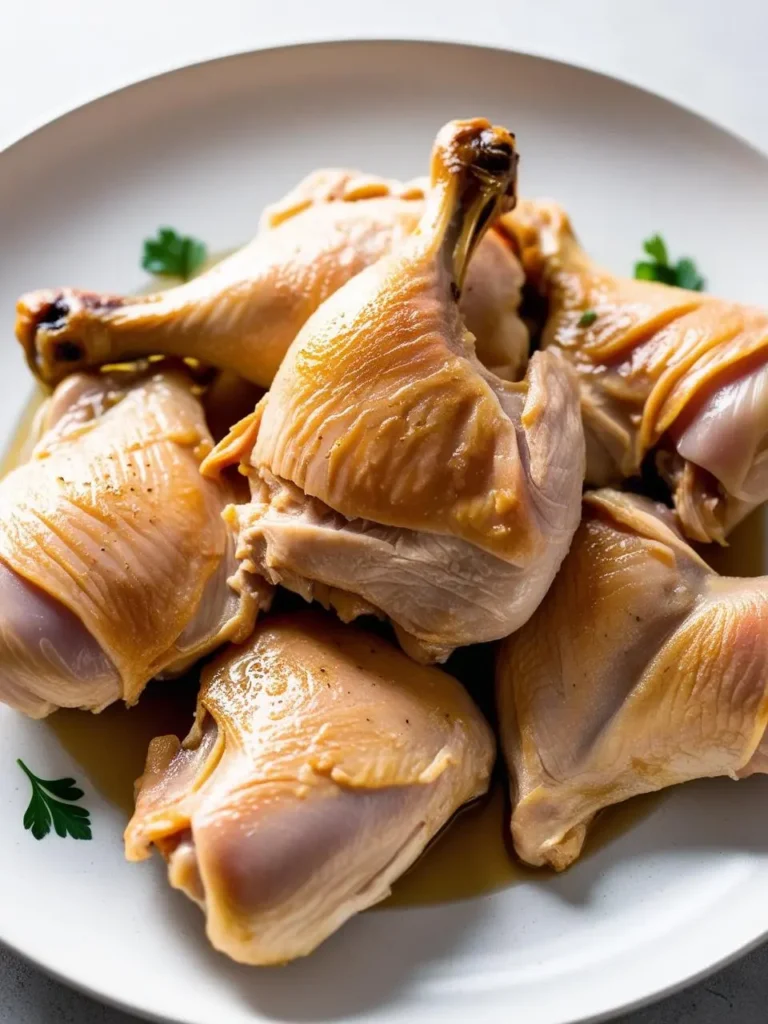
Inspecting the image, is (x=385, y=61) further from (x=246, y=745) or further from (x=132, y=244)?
(x=246, y=745)

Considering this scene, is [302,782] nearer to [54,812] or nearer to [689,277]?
[54,812]

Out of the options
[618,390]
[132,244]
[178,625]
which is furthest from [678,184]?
[178,625]

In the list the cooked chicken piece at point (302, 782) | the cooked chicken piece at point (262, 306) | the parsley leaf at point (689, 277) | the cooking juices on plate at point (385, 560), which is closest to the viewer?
the cooked chicken piece at point (302, 782)

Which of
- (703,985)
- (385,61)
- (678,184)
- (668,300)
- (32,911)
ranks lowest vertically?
→ (703,985)

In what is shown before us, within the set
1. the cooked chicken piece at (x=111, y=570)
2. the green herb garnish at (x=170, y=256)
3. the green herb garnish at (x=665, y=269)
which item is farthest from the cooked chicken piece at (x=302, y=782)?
the green herb garnish at (x=665, y=269)

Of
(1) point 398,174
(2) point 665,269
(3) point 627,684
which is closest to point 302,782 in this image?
(3) point 627,684

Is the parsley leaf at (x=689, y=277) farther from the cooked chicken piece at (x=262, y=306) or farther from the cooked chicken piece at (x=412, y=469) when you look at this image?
the cooked chicken piece at (x=412, y=469)

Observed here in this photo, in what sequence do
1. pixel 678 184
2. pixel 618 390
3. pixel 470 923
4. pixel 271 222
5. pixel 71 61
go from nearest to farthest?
1. pixel 470 923
2. pixel 618 390
3. pixel 271 222
4. pixel 678 184
5. pixel 71 61
